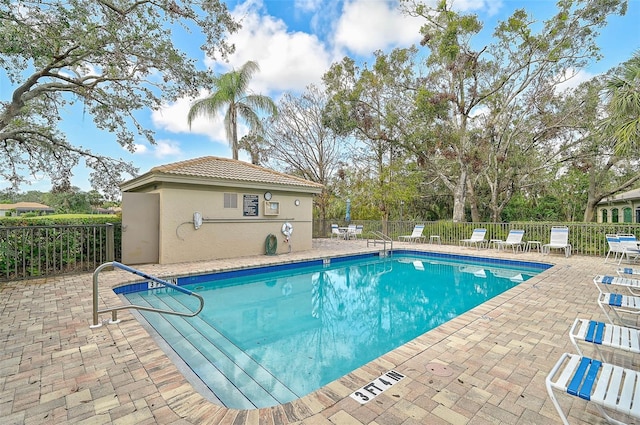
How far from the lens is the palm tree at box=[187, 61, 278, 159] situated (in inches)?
582

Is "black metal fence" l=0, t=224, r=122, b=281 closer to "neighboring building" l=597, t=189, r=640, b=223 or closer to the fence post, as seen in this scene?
the fence post

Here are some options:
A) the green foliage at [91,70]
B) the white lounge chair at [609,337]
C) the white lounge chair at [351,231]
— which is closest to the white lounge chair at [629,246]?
the white lounge chair at [609,337]

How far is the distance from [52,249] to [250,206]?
5471 mm

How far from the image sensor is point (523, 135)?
15.6 m

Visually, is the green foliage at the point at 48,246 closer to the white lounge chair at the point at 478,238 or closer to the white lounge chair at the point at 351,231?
the white lounge chair at the point at 351,231

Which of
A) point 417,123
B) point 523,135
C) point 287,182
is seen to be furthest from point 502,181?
point 287,182

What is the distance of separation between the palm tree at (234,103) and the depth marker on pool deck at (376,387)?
14.7 metres

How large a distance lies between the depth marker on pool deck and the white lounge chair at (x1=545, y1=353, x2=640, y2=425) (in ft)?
3.88

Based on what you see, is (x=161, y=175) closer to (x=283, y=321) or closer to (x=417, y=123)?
(x=283, y=321)

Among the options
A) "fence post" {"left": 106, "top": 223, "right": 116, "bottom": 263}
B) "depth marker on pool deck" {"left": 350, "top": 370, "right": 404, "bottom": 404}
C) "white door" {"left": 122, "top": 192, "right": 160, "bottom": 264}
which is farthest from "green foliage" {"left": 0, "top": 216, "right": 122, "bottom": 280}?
"depth marker on pool deck" {"left": 350, "top": 370, "right": 404, "bottom": 404}

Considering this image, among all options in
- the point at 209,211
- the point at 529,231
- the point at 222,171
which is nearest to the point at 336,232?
the point at 222,171

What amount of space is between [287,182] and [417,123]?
7.98 meters

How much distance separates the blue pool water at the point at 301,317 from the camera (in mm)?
A: 3393

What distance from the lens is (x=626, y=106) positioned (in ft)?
20.4
